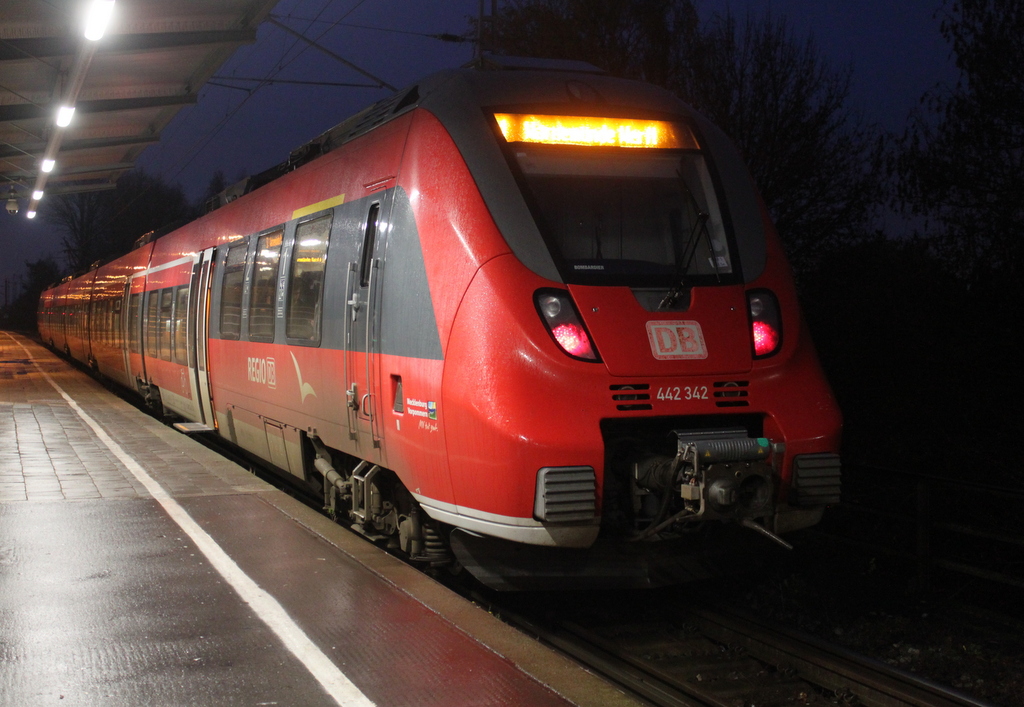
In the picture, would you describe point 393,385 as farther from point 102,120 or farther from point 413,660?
point 102,120

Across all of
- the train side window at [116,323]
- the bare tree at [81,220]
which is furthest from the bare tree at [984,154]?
the bare tree at [81,220]

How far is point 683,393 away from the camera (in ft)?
17.0

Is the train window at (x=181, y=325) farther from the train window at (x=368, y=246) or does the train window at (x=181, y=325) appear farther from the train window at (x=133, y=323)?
the train window at (x=368, y=246)

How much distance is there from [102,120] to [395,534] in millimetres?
13085

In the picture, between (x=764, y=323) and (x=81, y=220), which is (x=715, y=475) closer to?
(x=764, y=323)

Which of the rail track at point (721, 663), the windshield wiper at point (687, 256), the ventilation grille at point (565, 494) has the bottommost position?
the rail track at point (721, 663)

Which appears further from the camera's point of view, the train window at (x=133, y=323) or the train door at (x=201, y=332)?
the train window at (x=133, y=323)

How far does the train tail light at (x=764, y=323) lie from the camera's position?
18.0 ft

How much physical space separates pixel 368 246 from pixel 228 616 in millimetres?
2511

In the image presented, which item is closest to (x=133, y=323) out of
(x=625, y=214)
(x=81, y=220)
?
(x=625, y=214)

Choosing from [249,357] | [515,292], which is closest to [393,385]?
[515,292]

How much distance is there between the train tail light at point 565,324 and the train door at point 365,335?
4.57 feet

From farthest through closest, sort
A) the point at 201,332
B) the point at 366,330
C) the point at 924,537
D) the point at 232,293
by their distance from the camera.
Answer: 1. the point at 201,332
2. the point at 232,293
3. the point at 924,537
4. the point at 366,330

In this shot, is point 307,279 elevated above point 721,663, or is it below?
above
